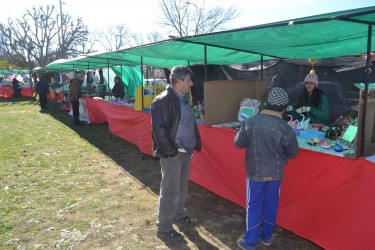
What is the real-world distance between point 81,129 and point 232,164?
6900 mm

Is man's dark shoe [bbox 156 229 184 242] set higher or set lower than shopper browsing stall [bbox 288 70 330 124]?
lower

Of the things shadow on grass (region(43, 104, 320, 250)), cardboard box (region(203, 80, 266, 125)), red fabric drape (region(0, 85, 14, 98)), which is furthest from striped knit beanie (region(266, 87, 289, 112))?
red fabric drape (region(0, 85, 14, 98))

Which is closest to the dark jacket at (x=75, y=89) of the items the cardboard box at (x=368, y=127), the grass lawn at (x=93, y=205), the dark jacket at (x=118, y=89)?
the dark jacket at (x=118, y=89)

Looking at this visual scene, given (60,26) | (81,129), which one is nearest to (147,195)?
(81,129)

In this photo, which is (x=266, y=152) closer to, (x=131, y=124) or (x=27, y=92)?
(x=131, y=124)

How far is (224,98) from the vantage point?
14.3 feet

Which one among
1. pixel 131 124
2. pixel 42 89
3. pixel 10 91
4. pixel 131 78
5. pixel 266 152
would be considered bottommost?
pixel 131 124

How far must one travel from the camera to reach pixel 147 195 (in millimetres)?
4273

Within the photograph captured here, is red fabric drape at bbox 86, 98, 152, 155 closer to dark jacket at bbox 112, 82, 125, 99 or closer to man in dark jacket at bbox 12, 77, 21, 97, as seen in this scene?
dark jacket at bbox 112, 82, 125, 99

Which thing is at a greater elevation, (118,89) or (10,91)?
(118,89)

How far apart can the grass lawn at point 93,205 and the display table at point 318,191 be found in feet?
0.91

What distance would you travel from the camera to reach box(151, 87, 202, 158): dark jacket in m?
2.80

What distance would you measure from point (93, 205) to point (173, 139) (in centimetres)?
179

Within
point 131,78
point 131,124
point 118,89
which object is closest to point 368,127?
point 131,124
